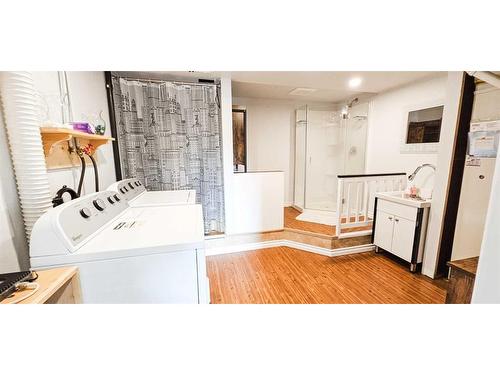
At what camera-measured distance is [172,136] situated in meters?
2.34

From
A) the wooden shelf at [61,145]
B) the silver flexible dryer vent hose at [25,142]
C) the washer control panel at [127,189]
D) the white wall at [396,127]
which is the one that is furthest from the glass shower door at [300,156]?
the silver flexible dryer vent hose at [25,142]

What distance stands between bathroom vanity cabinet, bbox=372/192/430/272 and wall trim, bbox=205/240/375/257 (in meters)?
0.25

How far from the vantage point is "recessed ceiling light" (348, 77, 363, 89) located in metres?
2.55

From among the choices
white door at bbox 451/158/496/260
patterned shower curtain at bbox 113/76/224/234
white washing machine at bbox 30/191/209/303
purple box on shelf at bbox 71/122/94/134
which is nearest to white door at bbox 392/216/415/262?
white door at bbox 451/158/496/260

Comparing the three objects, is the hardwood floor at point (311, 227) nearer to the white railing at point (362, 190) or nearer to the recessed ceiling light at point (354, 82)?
the white railing at point (362, 190)

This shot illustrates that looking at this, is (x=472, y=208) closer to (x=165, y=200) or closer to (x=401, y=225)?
(x=401, y=225)

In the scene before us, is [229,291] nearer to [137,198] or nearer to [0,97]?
[137,198]

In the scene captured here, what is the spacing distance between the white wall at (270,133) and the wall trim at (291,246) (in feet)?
5.29

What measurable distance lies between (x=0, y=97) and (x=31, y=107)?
97 mm

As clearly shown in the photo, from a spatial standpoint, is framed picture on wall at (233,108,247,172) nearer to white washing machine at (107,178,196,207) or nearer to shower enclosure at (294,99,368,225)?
shower enclosure at (294,99,368,225)

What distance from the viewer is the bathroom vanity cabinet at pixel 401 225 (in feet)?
6.57
